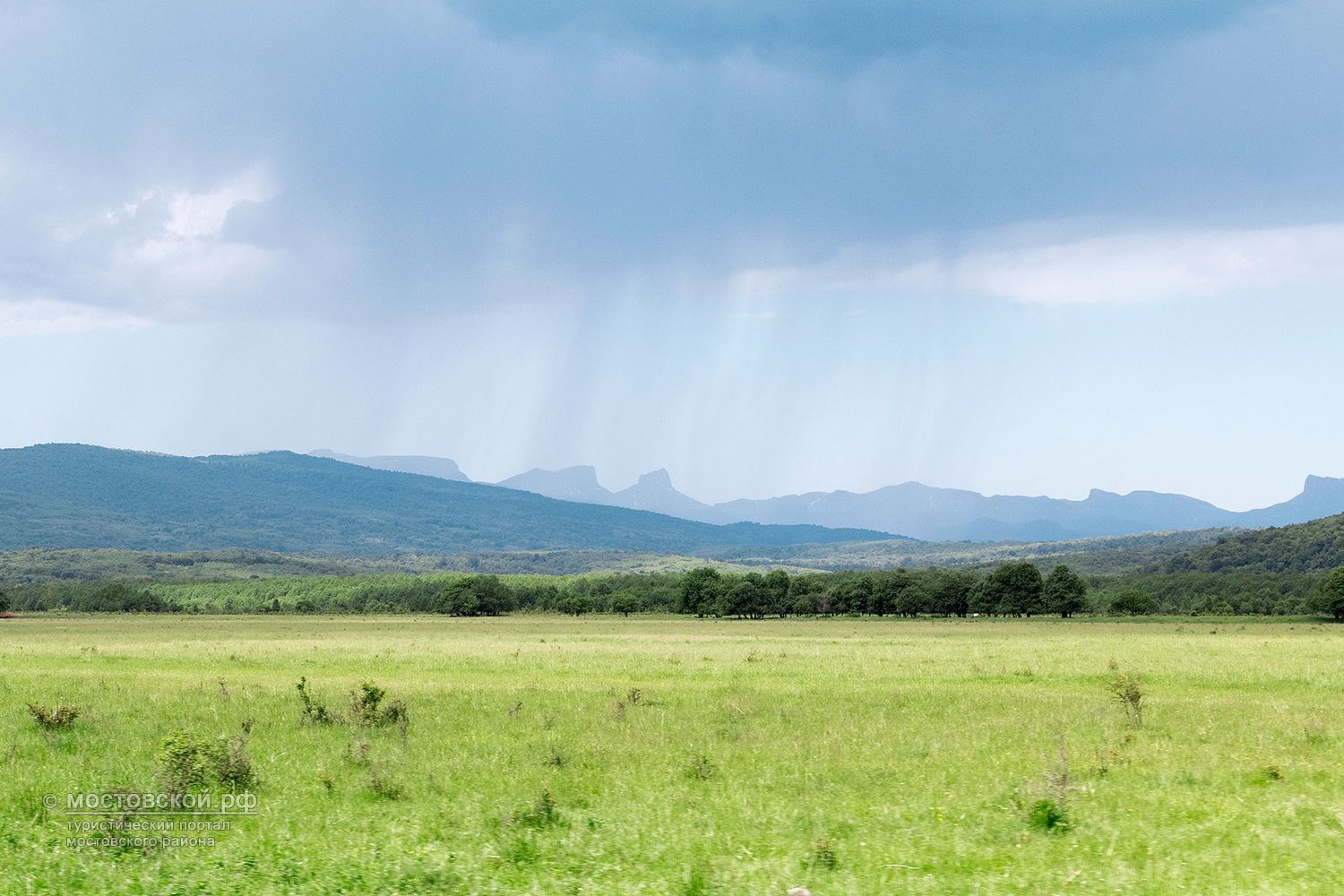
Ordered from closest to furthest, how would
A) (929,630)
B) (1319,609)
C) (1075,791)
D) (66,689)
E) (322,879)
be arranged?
(322,879) → (1075,791) → (66,689) → (929,630) → (1319,609)

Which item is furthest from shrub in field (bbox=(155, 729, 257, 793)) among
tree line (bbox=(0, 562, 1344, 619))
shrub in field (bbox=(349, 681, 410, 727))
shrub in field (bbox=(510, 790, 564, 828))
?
tree line (bbox=(0, 562, 1344, 619))

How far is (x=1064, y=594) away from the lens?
12425cm

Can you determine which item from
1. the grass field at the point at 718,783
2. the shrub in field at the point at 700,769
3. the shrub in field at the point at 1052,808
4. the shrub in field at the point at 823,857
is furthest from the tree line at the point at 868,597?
the shrub in field at the point at 823,857

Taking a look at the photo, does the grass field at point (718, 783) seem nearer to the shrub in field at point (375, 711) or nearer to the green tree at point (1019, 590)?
the shrub in field at point (375, 711)

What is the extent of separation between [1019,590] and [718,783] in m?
117

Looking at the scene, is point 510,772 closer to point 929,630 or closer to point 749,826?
point 749,826

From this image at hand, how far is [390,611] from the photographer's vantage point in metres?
156

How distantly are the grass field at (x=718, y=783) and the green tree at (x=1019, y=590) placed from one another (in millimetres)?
88212

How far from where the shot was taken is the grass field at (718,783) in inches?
502

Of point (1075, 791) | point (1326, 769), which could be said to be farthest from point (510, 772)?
point (1326, 769)

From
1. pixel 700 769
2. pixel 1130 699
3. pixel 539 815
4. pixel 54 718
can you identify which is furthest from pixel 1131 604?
pixel 539 815

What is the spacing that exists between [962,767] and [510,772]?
8.21 m

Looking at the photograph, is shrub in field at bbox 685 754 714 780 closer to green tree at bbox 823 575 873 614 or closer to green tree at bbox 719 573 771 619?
green tree at bbox 719 573 771 619

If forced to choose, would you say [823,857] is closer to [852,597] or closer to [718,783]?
[718,783]
